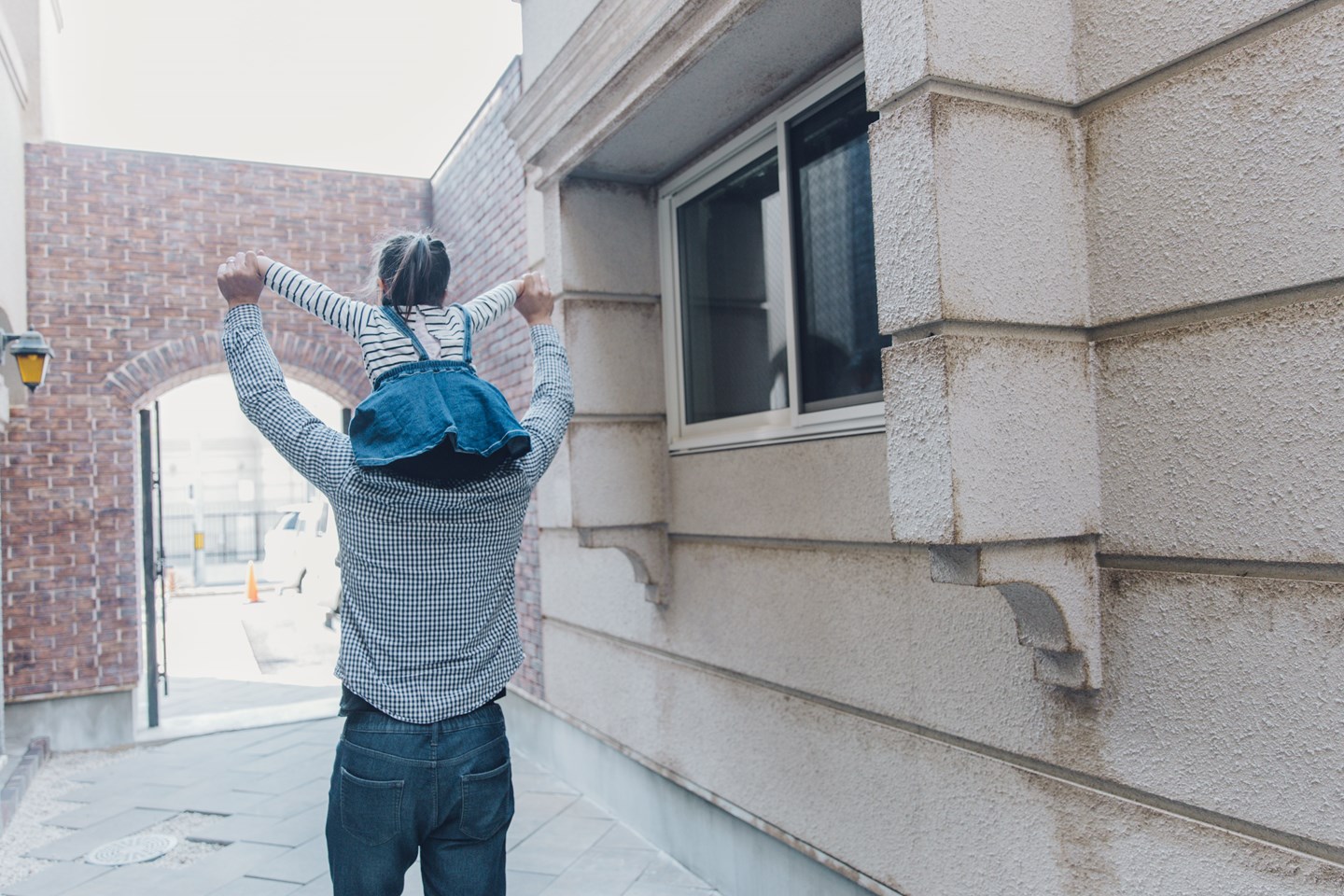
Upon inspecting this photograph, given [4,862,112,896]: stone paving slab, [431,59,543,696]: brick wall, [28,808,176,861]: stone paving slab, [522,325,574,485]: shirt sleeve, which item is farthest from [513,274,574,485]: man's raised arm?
[28,808,176,861]: stone paving slab

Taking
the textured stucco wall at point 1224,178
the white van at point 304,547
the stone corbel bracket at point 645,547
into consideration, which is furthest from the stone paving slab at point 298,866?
the white van at point 304,547

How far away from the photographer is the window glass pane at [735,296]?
3670mm

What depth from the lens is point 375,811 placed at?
195cm

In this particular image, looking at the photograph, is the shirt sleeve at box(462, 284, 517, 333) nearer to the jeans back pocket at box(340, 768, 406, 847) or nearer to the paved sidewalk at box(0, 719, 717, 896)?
the jeans back pocket at box(340, 768, 406, 847)

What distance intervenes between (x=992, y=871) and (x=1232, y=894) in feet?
2.27

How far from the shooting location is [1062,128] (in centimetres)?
217

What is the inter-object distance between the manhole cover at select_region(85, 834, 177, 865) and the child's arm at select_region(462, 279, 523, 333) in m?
3.99

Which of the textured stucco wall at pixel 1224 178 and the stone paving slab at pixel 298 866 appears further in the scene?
the stone paving slab at pixel 298 866

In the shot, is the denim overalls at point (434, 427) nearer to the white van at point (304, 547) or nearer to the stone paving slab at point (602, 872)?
the stone paving slab at point (602, 872)

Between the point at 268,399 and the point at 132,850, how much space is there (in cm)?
405

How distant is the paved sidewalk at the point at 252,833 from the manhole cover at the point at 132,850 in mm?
58

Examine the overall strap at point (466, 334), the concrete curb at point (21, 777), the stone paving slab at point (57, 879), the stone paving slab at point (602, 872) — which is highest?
the overall strap at point (466, 334)

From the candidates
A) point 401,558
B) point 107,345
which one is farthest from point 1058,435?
point 107,345

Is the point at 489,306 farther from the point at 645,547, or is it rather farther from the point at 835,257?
the point at 645,547
